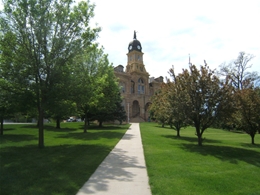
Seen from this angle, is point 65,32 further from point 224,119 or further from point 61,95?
point 224,119

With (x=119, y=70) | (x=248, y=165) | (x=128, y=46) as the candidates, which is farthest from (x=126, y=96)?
(x=248, y=165)

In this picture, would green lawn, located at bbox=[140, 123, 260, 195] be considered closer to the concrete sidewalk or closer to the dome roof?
the concrete sidewalk

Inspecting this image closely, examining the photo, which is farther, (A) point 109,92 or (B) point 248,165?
(A) point 109,92

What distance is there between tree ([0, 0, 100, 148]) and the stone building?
150ft

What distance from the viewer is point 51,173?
7.12 metres

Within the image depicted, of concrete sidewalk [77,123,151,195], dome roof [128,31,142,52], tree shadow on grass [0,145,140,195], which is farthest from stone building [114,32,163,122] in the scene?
concrete sidewalk [77,123,151,195]

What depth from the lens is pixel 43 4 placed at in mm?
12320

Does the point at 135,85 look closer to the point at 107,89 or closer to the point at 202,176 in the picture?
the point at 107,89

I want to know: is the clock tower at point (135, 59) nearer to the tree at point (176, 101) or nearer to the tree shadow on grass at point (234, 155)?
the tree at point (176, 101)

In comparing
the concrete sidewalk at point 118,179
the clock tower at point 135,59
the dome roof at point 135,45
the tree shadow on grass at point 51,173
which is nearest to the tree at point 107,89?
the tree shadow on grass at point 51,173

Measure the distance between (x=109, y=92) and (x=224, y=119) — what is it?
14956mm

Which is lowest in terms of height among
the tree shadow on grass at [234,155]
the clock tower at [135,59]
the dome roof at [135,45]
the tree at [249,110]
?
the tree shadow on grass at [234,155]

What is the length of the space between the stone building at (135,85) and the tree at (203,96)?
44581 mm

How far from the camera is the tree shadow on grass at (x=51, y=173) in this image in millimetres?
5648
